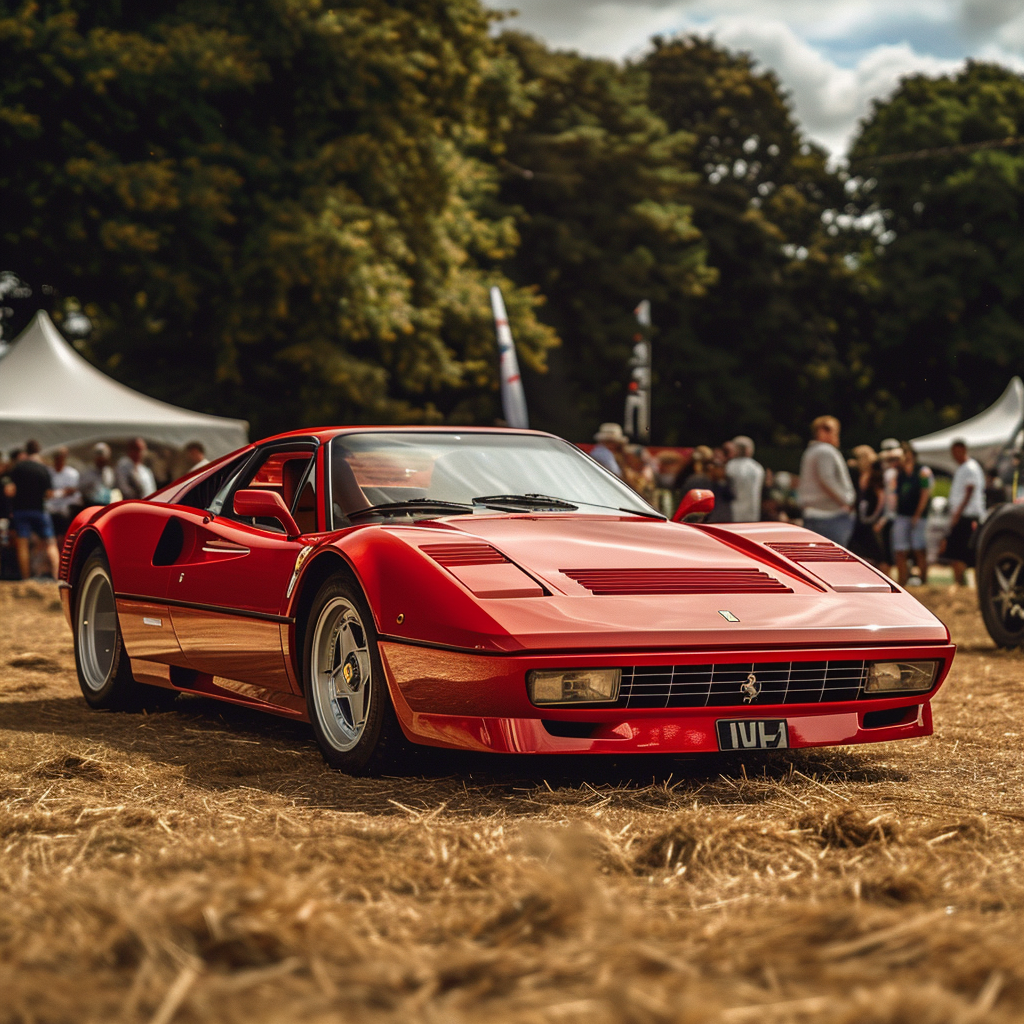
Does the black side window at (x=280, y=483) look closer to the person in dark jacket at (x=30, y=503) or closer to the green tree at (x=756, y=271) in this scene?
the person in dark jacket at (x=30, y=503)

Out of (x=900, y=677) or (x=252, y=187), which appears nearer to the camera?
(x=900, y=677)

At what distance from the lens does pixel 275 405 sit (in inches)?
1080

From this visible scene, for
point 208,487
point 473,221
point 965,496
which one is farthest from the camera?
point 473,221

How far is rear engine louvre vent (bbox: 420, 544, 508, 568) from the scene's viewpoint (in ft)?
16.5

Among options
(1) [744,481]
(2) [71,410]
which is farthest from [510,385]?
(2) [71,410]

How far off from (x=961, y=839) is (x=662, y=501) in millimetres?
13351

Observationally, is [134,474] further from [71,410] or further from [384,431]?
[384,431]

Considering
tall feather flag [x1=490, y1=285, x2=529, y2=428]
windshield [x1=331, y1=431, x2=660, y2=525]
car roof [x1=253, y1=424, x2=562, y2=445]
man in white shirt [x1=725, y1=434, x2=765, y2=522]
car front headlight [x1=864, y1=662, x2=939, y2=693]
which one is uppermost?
tall feather flag [x1=490, y1=285, x2=529, y2=428]

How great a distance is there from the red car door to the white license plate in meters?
1.62

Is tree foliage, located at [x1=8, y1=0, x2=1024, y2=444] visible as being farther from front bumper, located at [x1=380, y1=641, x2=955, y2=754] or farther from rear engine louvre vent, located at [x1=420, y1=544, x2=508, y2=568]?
front bumper, located at [x1=380, y1=641, x2=955, y2=754]

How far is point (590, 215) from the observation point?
4006cm

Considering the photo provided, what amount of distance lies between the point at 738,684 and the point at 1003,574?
19.1 feet

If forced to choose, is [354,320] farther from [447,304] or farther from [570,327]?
[570,327]

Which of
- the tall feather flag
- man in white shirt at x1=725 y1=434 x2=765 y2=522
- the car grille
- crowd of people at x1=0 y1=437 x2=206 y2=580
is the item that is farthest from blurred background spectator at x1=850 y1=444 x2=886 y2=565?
the car grille
